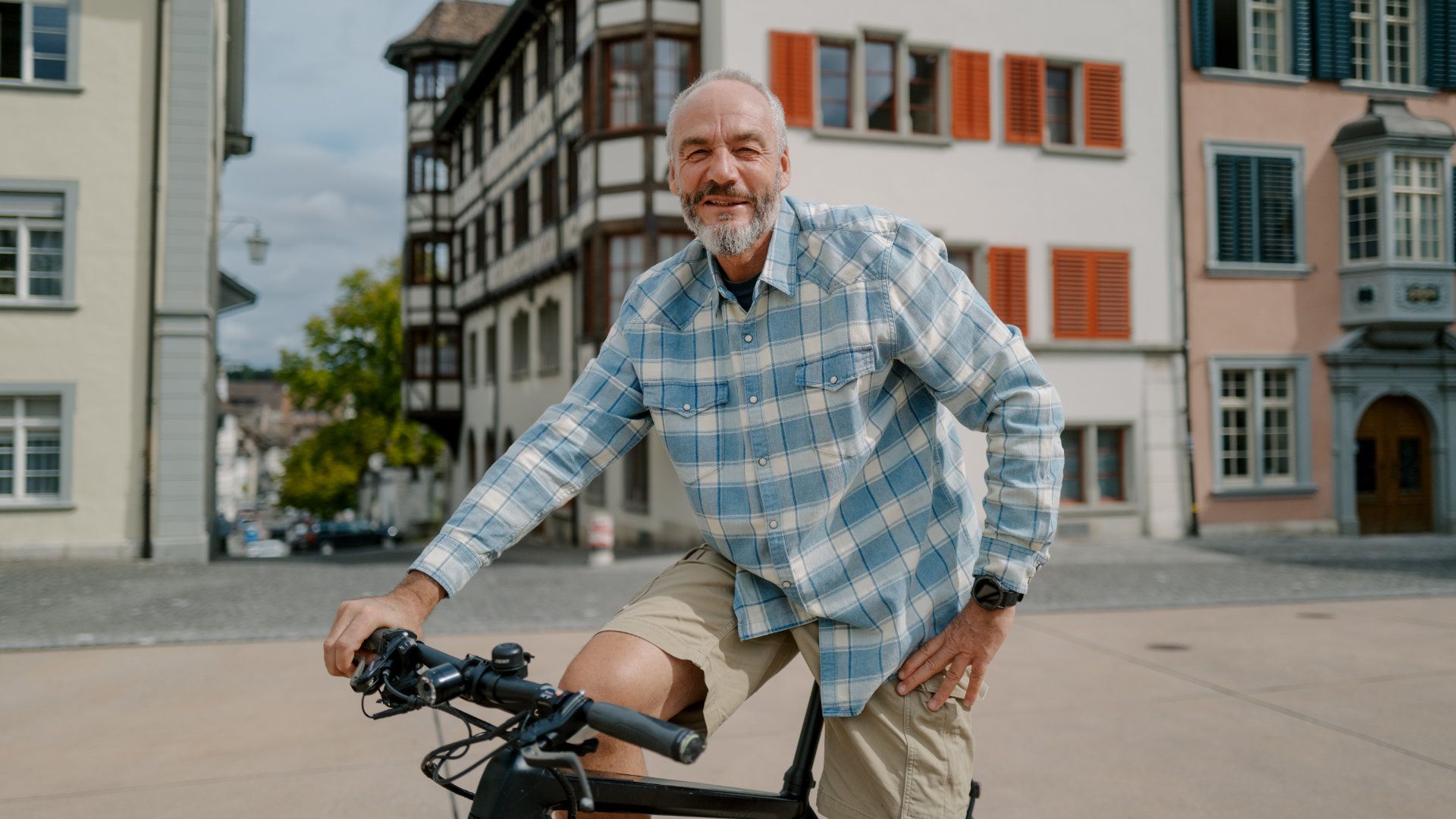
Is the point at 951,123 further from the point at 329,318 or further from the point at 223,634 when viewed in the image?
the point at 329,318

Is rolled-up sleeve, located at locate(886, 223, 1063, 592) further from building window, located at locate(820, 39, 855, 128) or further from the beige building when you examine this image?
the beige building

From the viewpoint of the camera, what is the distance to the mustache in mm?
2008

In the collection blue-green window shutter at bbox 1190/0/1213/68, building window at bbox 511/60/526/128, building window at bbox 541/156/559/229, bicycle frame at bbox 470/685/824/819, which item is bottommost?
bicycle frame at bbox 470/685/824/819

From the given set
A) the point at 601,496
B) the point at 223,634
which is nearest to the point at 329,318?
the point at 601,496

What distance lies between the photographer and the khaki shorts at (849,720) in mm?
2006

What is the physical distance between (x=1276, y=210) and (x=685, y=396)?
1874 cm

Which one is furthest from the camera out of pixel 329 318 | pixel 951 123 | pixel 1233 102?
pixel 329 318

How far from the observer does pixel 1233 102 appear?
1809 centimetres

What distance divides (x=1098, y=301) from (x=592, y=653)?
55.6 ft

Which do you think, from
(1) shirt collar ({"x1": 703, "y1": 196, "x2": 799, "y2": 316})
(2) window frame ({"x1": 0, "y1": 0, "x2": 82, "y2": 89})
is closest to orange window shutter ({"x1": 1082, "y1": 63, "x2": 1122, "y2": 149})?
(2) window frame ({"x1": 0, "y1": 0, "x2": 82, "y2": 89})

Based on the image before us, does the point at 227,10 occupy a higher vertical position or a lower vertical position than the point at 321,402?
higher

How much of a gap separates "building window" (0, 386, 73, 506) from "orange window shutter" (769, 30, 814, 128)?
431 inches

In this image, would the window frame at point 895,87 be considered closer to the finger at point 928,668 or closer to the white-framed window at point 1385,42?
the white-framed window at point 1385,42

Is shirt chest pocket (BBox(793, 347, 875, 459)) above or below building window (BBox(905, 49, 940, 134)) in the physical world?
below
